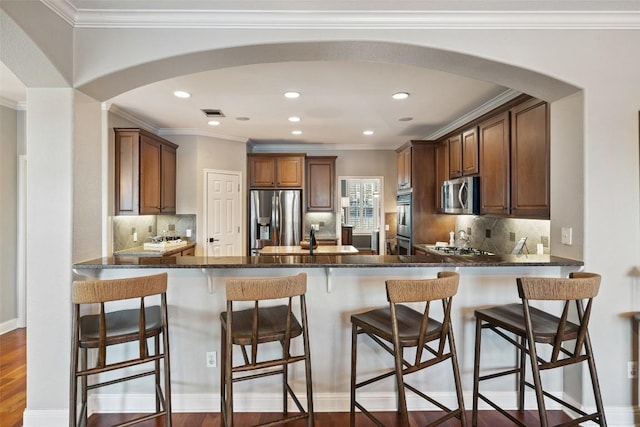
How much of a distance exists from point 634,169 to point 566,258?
654 millimetres

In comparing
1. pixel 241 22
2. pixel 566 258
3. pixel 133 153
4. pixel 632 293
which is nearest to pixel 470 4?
pixel 241 22

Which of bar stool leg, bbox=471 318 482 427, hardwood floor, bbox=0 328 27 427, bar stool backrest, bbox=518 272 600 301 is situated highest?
bar stool backrest, bbox=518 272 600 301

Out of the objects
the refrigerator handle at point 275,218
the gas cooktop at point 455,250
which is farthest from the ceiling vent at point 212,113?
the gas cooktop at point 455,250

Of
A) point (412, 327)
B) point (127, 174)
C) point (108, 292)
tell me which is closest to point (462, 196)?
point (412, 327)

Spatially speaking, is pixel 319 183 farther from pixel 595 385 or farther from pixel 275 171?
pixel 595 385

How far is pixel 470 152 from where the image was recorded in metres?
3.94

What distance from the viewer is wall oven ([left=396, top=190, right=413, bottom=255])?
4.93m

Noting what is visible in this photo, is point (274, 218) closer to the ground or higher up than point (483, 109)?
closer to the ground

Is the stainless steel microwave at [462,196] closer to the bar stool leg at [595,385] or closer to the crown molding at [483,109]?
the crown molding at [483,109]

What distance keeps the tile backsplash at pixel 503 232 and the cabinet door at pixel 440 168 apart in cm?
46

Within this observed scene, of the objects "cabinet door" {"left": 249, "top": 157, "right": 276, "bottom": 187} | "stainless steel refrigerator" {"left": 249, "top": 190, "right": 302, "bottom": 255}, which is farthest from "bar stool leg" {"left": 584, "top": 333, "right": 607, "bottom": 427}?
"cabinet door" {"left": 249, "top": 157, "right": 276, "bottom": 187}

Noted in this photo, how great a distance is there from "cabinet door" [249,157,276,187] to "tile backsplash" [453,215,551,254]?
3.05 metres

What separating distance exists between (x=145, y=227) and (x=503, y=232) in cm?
459

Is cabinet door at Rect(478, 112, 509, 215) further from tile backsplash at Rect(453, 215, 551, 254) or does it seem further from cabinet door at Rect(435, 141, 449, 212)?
cabinet door at Rect(435, 141, 449, 212)
